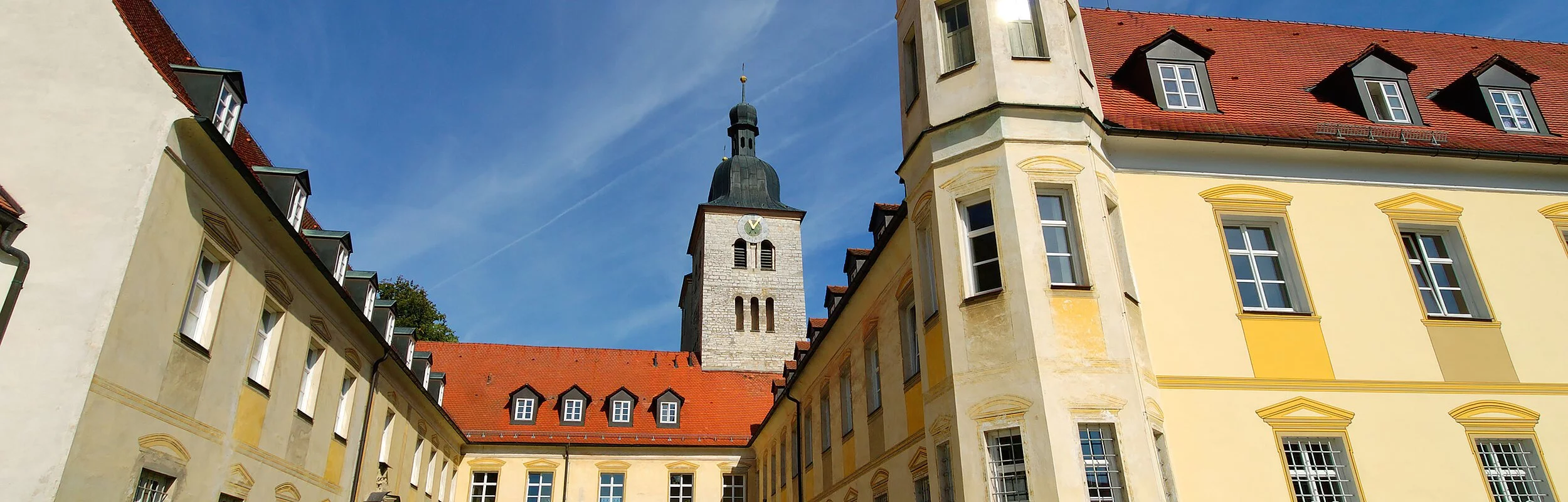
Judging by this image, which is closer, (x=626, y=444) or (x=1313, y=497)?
(x=1313, y=497)

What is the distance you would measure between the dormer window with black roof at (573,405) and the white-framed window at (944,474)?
84.6 feet

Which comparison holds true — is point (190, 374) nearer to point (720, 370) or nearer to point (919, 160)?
point (919, 160)

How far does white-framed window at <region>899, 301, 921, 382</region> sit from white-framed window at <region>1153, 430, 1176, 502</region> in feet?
14.5

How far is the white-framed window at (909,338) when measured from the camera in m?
14.8

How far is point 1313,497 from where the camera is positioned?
10938 millimetres

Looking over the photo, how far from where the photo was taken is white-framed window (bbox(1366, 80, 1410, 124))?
46.0ft

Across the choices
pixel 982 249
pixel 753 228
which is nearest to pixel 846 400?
A: pixel 982 249

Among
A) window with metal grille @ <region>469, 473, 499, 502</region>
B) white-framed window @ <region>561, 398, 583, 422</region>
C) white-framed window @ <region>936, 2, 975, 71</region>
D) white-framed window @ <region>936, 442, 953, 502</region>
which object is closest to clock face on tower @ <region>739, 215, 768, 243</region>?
white-framed window @ <region>561, 398, 583, 422</region>

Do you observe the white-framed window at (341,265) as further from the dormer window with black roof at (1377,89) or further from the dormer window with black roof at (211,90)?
the dormer window with black roof at (1377,89)

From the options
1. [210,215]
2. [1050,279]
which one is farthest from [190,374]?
[1050,279]

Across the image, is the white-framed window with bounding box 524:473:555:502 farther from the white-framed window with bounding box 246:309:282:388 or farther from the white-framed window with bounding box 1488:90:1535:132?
the white-framed window with bounding box 1488:90:1535:132

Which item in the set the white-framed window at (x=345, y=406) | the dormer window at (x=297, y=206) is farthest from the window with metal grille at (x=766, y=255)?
the dormer window at (x=297, y=206)

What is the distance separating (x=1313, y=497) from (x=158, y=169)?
14183mm

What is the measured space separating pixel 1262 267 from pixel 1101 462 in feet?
14.8
